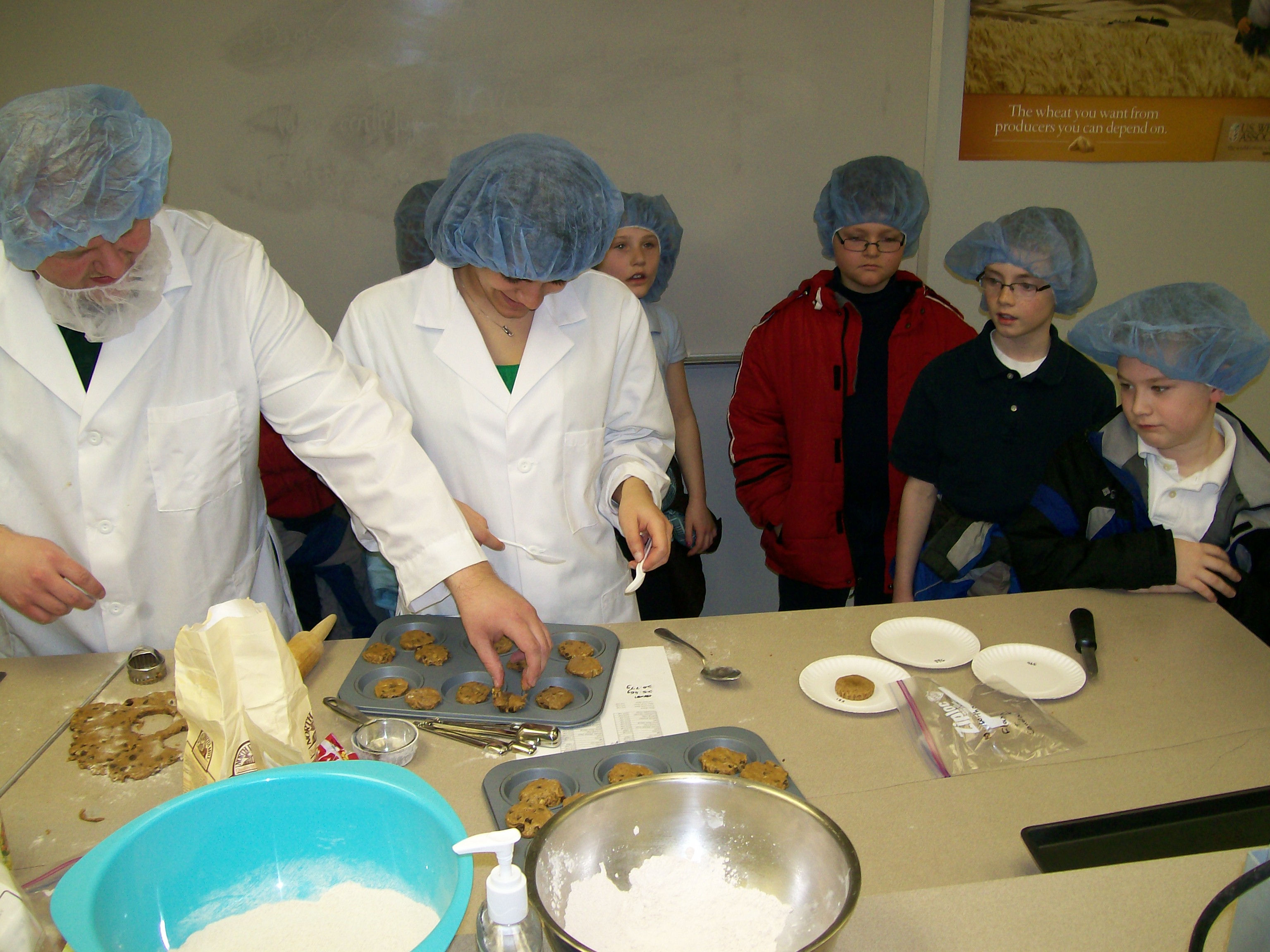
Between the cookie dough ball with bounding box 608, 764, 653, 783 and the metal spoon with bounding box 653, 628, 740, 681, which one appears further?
the metal spoon with bounding box 653, 628, 740, 681

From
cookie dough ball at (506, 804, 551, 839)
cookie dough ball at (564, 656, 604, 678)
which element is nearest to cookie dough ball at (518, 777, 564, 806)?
cookie dough ball at (506, 804, 551, 839)

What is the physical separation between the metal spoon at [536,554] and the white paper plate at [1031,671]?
0.84 metres

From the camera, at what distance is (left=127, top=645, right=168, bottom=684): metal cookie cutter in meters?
1.50

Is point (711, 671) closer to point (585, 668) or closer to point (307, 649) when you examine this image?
point (585, 668)

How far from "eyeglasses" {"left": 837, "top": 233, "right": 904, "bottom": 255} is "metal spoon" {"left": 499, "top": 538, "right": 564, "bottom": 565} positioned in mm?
1380

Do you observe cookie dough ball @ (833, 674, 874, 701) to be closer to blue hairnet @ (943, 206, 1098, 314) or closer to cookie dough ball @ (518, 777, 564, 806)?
cookie dough ball @ (518, 777, 564, 806)

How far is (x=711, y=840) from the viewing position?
90 centimetres

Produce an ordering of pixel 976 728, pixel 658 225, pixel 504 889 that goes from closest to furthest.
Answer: pixel 504 889, pixel 976 728, pixel 658 225

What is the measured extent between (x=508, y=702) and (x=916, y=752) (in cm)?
63

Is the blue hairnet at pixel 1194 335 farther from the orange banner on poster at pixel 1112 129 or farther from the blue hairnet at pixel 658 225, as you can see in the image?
the orange banner on poster at pixel 1112 129

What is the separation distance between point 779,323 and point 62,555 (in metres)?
2.03

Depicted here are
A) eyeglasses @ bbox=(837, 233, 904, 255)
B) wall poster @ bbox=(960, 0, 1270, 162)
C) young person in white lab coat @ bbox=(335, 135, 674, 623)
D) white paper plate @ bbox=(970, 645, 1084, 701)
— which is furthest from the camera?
wall poster @ bbox=(960, 0, 1270, 162)

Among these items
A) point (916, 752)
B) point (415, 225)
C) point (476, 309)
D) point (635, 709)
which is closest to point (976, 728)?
point (916, 752)

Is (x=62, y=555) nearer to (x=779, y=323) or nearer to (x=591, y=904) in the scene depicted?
(x=591, y=904)
